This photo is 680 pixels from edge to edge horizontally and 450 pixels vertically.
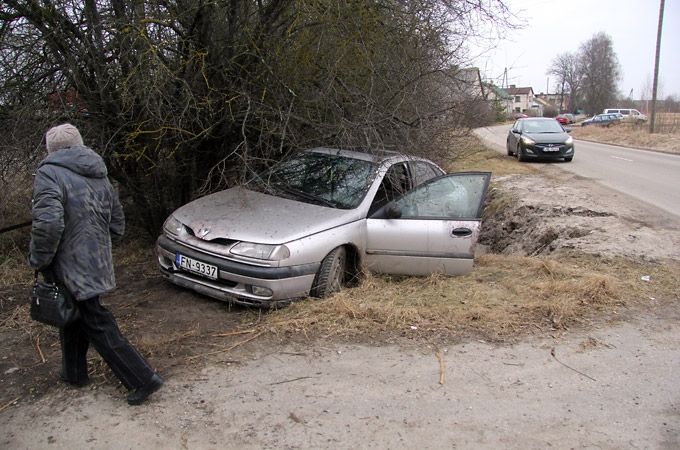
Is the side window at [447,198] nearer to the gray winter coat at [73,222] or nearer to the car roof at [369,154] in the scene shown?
the car roof at [369,154]

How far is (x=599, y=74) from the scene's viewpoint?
81.5m

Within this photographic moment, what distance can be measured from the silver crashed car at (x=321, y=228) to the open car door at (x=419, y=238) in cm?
1

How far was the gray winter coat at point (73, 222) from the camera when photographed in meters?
2.98

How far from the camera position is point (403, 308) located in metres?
4.61

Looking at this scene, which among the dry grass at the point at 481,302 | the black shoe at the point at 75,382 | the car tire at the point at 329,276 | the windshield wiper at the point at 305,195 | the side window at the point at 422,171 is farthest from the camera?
the side window at the point at 422,171

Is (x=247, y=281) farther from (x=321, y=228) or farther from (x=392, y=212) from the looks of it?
(x=392, y=212)

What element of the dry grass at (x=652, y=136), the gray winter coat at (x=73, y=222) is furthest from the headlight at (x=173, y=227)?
the dry grass at (x=652, y=136)

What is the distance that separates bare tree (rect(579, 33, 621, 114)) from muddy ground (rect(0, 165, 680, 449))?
85.7 metres

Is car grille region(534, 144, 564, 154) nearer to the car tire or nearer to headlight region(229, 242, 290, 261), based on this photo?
the car tire

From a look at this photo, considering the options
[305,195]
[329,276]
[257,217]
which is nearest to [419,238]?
[329,276]

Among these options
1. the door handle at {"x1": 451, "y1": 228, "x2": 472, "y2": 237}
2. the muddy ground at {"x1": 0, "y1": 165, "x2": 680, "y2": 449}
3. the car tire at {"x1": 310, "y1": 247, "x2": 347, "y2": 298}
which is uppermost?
the door handle at {"x1": 451, "y1": 228, "x2": 472, "y2": 237}

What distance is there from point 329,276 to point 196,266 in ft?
3.86

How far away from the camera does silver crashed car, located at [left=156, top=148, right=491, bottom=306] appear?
4664mm

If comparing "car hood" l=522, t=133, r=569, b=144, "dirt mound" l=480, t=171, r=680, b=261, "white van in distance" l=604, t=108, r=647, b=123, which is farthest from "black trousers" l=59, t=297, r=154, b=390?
"white van in distance" l=604, t=108, r=647, b=123
